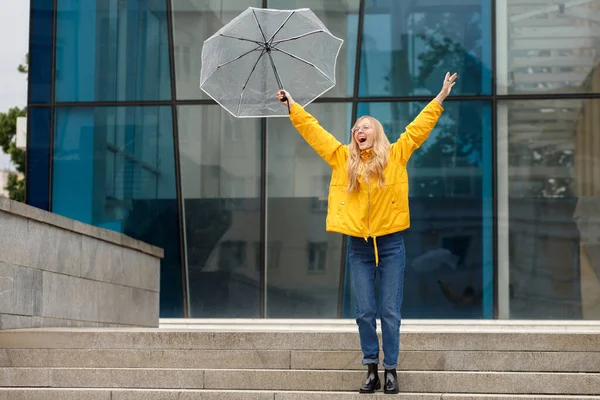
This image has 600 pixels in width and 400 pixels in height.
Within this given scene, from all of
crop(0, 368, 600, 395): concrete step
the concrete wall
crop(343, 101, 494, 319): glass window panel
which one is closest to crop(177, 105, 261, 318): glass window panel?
the concrete wall

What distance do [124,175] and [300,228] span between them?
2950mm

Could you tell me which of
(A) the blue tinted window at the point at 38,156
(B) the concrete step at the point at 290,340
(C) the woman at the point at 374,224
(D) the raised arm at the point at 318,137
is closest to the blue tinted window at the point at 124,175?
(A) the blue tinted window at the point at 38,156

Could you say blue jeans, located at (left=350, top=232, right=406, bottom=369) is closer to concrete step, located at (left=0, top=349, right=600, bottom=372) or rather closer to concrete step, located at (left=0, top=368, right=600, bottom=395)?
concrete step, located at (left=0, top=368, right=600, bottom=395)

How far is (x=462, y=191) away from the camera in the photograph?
1705 centimetres

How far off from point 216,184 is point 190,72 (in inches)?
72.3

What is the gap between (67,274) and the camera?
12.6 metres

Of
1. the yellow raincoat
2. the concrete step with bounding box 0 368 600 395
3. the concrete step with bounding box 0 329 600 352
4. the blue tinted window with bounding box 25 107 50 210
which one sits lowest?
the concrete step with bounding box 0 368 600 395

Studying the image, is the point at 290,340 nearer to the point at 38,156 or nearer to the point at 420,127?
the point at 420,127

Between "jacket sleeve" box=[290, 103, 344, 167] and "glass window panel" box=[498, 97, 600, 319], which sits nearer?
"jacket sleeve" box=[290, 103, 344, 167]

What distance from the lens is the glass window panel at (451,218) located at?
16.9m

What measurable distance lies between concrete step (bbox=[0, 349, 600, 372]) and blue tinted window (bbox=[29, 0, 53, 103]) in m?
8.85

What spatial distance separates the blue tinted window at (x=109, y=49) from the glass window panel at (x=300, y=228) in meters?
2.23

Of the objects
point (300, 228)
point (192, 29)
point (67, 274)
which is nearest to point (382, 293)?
point (67, 274)

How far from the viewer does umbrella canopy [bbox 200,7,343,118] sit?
422 inches
